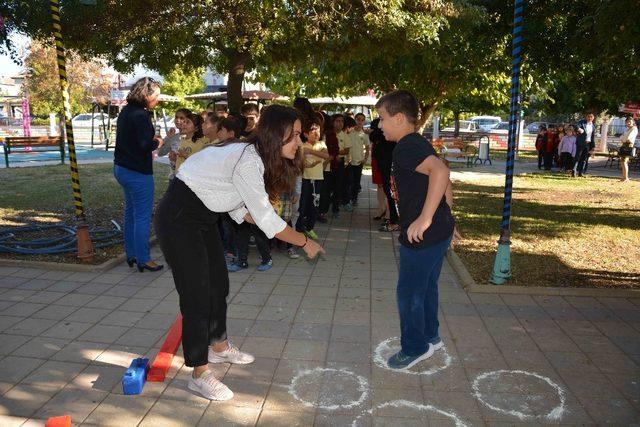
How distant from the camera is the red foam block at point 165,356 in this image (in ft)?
11.4

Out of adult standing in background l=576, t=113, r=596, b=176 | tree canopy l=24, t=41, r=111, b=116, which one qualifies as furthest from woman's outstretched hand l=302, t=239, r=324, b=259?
tree canopy l=24, t=41, r=111, b=116

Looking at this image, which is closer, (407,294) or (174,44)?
(407,294)

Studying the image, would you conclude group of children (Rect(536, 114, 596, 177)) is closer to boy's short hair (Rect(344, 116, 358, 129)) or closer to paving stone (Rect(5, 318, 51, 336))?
boy's short hair (Rect(344, 116, 358, 129))

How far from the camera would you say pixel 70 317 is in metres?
4.52

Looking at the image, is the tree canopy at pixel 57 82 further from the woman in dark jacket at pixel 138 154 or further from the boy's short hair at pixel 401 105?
the boy's short hair at pixel 401 105

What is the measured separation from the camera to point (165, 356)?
3.62 metres

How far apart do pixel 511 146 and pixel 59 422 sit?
15.1 ft

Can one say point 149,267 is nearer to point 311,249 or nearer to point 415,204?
point 311,249

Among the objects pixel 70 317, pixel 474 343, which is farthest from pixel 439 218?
pixel 70 317

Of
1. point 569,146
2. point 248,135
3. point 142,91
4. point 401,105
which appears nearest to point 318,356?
point 401,105

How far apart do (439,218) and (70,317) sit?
3.26 m

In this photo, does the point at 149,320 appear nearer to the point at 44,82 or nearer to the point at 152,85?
the point at 152,85

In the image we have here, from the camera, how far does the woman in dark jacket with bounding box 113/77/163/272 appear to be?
5219mm

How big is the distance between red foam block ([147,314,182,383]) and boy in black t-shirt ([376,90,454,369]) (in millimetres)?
1644
